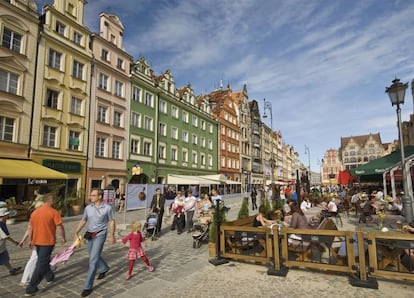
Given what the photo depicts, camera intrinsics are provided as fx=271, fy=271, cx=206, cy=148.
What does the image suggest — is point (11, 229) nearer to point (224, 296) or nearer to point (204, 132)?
point (224, 296)

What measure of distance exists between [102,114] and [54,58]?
5.66m

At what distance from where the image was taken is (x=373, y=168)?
12.1 metres

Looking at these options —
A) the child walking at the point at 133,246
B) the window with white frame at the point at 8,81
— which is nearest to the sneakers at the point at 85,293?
the child walking at the point at 133,246

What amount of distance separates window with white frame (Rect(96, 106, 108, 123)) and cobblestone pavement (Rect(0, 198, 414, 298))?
17.4 m

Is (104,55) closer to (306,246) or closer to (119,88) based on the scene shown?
(119,88)

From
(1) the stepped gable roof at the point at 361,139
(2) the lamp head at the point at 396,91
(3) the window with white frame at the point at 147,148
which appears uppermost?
(1) the stepped gable roof at the point at 361,139

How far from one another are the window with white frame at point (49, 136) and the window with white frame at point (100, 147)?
371cm

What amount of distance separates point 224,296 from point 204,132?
35851 mm

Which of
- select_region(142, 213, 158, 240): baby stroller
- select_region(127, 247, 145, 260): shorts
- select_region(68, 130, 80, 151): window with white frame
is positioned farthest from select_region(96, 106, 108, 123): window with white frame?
select_region(127, 247, 145, 260): shorts

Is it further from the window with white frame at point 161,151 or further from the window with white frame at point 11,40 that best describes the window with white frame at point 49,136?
the window with white frame at point 161,151

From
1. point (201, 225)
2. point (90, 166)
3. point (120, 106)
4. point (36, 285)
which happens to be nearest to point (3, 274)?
point (36, 285)

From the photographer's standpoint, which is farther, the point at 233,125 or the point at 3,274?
the point at 233,125

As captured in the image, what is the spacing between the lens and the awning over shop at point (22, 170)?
14.3 metres

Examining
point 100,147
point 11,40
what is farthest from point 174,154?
point 11,40
